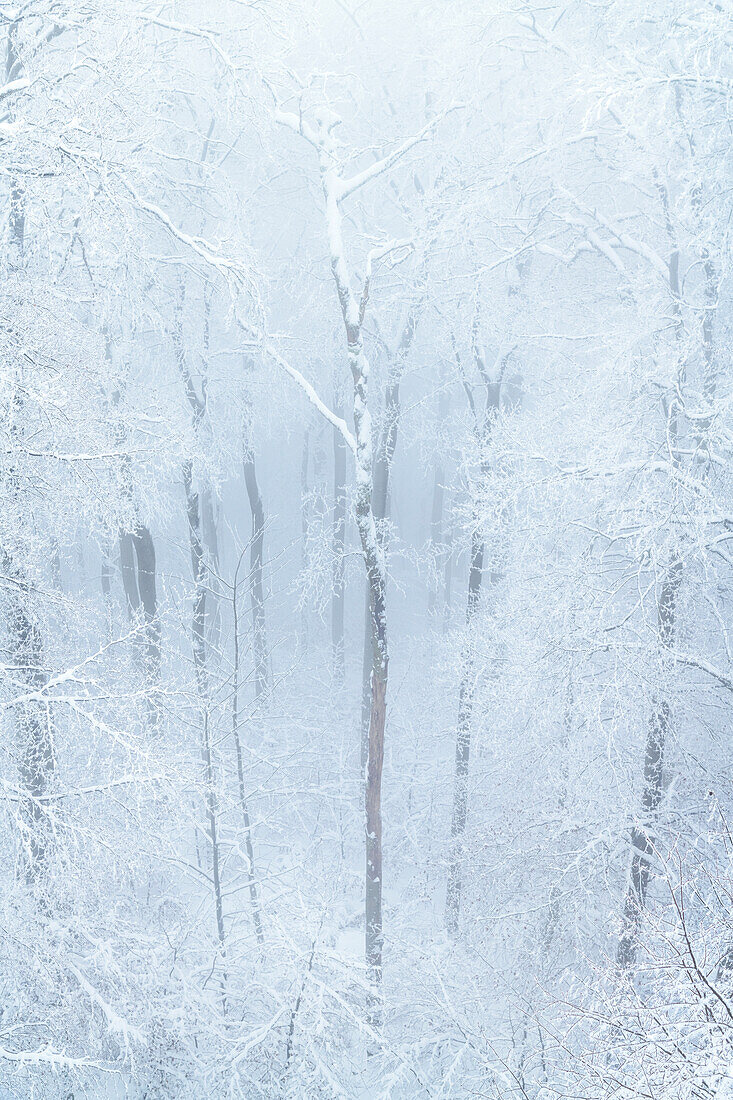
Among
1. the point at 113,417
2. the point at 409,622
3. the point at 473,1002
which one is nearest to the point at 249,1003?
the point at 473,1002

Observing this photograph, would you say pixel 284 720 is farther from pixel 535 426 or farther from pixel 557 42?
pixel 557 42

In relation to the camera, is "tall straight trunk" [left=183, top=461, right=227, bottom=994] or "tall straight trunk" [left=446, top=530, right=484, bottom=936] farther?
"tall straight trunk" [left=446, top=530, right=484, bottom=936]

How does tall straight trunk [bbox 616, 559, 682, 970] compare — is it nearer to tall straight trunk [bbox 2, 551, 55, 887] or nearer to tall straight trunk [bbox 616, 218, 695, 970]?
tall straight trunk [bbox 616, 218, 695, 970]

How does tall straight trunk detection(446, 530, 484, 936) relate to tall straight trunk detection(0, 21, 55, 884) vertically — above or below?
below

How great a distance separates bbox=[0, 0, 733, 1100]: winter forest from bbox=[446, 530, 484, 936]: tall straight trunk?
0.19ft

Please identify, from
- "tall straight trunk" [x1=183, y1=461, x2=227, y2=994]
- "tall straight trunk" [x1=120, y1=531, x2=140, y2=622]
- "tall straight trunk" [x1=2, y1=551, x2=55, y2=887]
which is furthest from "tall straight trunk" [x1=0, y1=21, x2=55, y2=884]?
"tall straight trunk" [x1=120, y1=531, x2=140, y2=622]

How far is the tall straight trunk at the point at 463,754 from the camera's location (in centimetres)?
1170

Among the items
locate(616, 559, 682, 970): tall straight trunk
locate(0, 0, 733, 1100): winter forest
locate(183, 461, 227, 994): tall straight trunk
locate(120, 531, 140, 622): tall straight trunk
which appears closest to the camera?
locate(0, 0, 733, 1100): winter forest

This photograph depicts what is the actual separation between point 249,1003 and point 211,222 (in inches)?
483

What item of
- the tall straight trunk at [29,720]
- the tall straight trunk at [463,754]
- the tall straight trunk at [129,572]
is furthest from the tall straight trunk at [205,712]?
the tall straight trunk at [463,754]

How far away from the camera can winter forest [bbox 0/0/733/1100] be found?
19.1 ft

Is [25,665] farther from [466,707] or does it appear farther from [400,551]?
[466,707]

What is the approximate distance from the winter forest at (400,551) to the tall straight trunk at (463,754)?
2.3 inches

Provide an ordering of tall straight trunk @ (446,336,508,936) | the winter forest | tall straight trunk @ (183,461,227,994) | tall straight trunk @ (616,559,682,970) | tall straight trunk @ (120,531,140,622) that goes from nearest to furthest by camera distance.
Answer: the winter forest
tall straight trunk @ (616,559,682,970)
tall straight trunk @ (183,461,227,994)
tall straight trunk @ (446,336,508,936)
tall straight trunk @ (120,531,140,622)
